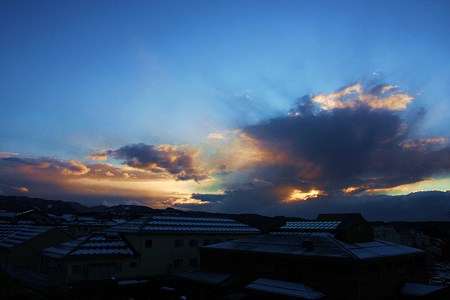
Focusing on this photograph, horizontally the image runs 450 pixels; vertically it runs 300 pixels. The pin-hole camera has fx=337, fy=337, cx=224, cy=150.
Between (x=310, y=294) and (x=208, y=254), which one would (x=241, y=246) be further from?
(x=310, y=294)

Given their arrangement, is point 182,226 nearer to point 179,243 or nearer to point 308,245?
point 179,243

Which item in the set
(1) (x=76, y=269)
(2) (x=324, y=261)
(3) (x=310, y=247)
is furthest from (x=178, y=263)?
(2) (x=324, y=261)

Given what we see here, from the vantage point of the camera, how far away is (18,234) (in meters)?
57.2

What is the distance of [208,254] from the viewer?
45.9 meters

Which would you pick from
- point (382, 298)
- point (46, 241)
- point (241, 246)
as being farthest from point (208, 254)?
point (46, 241)

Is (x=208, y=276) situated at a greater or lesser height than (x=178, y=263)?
greater

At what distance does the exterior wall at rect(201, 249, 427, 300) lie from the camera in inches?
1212

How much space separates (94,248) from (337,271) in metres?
29.1

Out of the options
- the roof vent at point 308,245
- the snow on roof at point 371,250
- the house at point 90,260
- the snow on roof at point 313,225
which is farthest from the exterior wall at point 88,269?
the snow on roof at point 371,250

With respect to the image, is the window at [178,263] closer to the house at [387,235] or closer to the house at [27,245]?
the house at [27,245]

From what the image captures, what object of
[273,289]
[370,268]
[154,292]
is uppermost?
[370,268]

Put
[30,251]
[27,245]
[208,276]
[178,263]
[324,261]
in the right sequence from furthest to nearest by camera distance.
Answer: [30,251], [27,245], [178,263], [208,276], [324,261]

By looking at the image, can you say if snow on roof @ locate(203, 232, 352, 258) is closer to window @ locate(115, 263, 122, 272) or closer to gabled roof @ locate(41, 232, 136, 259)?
window @ locate(115, 263, 122, 272)

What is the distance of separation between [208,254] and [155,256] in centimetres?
799
